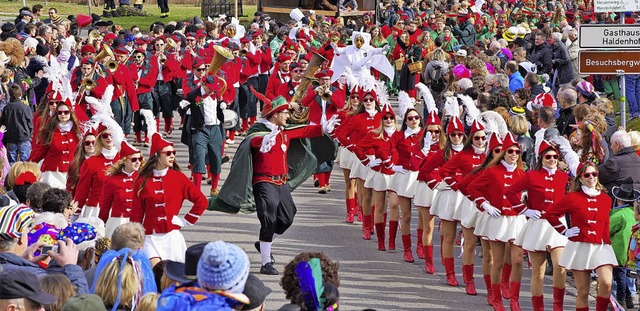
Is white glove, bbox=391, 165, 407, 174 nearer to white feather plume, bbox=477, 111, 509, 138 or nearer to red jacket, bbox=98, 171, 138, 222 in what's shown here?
white feather plume, bbox=477, 111, 509, 138

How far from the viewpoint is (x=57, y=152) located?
15305 mm

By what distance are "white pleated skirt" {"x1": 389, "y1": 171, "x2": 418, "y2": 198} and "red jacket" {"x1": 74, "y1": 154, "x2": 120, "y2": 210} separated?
348 cm

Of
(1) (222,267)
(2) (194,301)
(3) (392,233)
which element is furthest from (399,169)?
(1) (222,267)

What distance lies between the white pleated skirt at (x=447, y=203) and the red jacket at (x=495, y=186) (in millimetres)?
929

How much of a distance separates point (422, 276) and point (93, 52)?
10.8 metres

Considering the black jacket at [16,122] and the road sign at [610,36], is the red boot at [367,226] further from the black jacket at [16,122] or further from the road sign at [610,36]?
the black jacket at [16,122]

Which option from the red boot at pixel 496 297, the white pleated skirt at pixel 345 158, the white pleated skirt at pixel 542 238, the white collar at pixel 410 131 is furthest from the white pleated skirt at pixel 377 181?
the white pleated skirt at pixel 542 238

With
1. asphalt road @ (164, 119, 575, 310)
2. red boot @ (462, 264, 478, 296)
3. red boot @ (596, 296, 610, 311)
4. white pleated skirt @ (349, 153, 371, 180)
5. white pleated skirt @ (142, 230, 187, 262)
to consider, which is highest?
white pleated skirt @ (142, 230, 187, 262)

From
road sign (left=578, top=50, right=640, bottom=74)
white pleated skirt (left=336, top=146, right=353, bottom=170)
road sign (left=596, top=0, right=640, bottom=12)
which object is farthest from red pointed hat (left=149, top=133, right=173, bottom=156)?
road sign (left=596, top=0, right=640, bottom=12)

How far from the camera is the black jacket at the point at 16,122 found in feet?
61.7

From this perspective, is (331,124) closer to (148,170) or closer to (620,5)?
(148,170)

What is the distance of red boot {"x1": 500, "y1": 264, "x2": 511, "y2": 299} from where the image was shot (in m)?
13.5

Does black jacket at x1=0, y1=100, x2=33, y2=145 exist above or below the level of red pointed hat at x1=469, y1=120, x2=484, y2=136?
below

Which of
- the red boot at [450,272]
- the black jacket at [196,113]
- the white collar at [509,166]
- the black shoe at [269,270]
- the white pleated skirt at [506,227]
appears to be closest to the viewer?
the white pleated skirt at [506,227]
